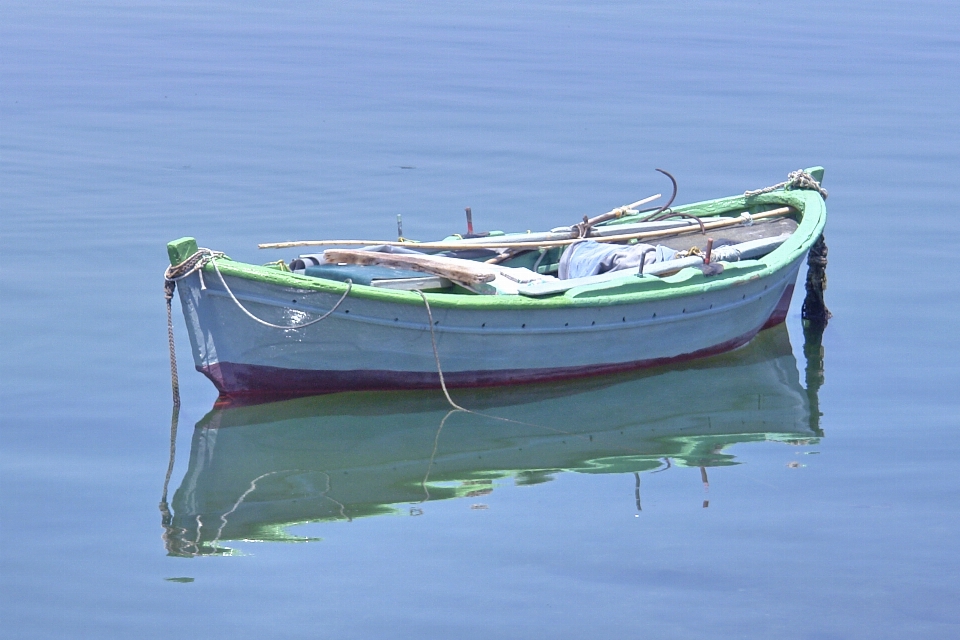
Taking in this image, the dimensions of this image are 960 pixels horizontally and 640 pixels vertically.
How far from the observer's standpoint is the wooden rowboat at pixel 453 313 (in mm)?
8344

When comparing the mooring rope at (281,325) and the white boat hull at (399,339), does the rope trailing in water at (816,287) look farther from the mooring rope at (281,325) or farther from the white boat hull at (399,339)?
the mooring rope at (281,325)

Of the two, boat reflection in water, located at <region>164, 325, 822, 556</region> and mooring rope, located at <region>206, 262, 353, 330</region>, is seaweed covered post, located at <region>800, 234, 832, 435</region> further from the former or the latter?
mooring rope, located at <region>206, 262, 353, 330</region>

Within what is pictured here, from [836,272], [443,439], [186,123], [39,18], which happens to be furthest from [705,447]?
[39,18]

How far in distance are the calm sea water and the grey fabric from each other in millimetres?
873

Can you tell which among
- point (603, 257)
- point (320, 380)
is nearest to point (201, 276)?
point (320, 380)

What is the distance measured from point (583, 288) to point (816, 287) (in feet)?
10.4

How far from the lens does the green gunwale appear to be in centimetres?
821

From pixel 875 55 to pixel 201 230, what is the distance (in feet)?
61.2

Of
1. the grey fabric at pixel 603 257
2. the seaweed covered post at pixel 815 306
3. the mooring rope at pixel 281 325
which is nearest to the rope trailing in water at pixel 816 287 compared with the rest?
the seaweed covered post at pixel 815 306

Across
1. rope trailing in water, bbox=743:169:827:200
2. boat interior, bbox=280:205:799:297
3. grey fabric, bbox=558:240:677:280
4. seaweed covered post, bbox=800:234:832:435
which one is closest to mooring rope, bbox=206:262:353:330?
boat interior, bbox=280:205:799:297

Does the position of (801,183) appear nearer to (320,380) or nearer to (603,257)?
(603,257)

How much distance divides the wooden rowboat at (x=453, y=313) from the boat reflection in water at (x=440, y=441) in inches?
7.4

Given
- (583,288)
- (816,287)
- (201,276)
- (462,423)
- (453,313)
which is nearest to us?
(201,276)

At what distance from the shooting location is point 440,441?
836 cm
